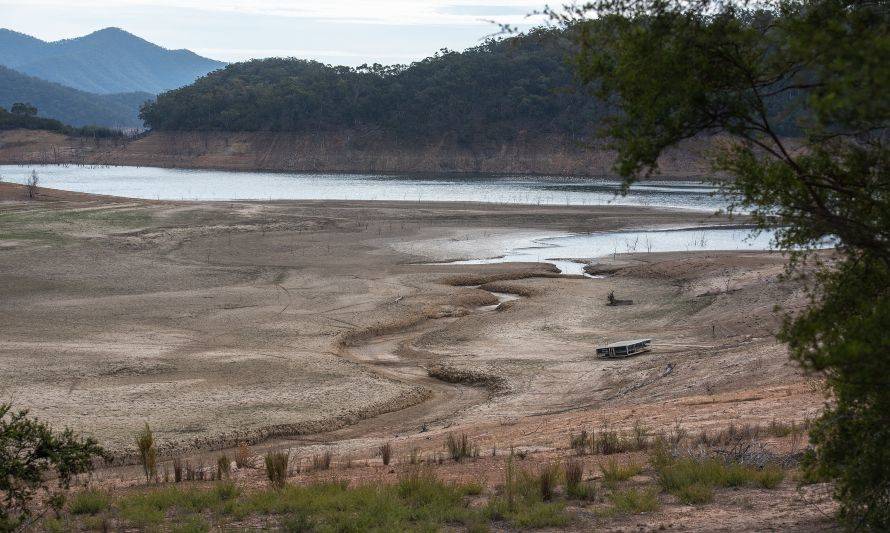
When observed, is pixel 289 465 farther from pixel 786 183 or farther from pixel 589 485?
pixel 786 183

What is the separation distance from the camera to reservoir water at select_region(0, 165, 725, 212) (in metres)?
63.4

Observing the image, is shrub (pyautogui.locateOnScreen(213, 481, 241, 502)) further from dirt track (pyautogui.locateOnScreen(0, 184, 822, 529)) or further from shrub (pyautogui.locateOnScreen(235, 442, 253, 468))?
dirt track (pyautogui.locateOnScreen(0, 184, 822, 529))

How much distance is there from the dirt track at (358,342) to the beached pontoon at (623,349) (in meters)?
0.38

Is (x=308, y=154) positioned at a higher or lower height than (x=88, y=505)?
higher

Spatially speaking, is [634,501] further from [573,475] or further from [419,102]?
[419,102]

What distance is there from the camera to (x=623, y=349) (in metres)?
20.3

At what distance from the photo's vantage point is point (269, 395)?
17.6 meters

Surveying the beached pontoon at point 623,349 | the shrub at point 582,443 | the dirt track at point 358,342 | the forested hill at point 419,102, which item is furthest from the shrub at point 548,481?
the forested hill at point 419,102

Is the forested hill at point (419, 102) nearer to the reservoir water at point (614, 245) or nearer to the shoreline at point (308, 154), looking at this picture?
the shoreline at point (308, 154)

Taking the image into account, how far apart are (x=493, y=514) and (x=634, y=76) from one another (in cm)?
454

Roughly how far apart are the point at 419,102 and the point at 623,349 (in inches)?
3507

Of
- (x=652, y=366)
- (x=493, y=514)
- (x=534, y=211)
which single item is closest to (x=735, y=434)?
(x=493, y=514)

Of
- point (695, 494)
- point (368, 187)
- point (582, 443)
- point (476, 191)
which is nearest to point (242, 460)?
point (582, 443)

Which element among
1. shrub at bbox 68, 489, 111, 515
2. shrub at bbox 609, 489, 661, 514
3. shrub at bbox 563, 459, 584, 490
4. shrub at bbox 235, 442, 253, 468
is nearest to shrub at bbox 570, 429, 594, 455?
shrub at bbox 563, 459, 584, 490
